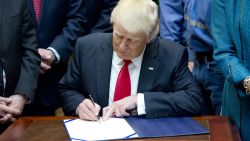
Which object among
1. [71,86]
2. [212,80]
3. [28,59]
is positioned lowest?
[212,80]

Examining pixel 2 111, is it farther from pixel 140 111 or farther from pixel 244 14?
pixel 244 14

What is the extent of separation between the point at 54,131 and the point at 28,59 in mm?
695

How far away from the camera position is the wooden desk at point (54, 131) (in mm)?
1979

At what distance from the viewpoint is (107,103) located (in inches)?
96.1

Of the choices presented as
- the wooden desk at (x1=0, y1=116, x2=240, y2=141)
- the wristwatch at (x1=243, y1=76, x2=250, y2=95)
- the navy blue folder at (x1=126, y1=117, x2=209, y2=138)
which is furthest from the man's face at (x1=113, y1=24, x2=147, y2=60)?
the wristwatch at (x1=243, y1=76, x2=250, y2=95)

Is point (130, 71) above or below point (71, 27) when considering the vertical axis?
below

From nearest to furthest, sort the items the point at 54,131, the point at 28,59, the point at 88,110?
the point at 54,131 < the point at 88,110 < the point at 28,59

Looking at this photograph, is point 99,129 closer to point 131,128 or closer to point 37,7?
point 131,128

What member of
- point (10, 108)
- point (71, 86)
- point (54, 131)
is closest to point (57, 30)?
point (71, 86)

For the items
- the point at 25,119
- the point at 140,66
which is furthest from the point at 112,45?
the point at 25,119

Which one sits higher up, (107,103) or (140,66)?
(140,66)

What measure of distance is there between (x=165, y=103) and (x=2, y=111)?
876 millimetres

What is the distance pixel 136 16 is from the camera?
91.1 inches

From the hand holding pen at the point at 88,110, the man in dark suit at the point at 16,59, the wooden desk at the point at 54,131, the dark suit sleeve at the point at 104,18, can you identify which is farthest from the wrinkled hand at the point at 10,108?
the dark suit sleeve at the point at 104,18
